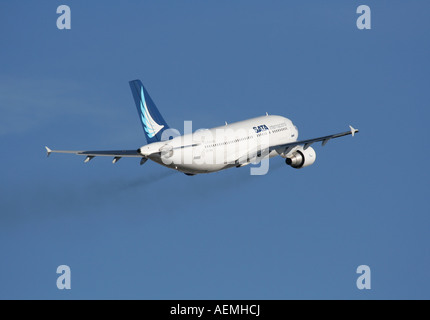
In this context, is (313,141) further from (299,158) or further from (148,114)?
(148,114)

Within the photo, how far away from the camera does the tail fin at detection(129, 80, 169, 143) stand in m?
102

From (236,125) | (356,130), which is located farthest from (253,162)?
(356,130)

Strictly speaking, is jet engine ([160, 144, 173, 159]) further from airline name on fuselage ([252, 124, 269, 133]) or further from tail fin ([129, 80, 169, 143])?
airline name on fuselage ([252, 124, 269, 133])

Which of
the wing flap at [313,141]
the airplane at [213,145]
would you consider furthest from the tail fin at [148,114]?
the wing flap at [313,141]

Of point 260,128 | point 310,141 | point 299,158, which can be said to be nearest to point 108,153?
point 260,128

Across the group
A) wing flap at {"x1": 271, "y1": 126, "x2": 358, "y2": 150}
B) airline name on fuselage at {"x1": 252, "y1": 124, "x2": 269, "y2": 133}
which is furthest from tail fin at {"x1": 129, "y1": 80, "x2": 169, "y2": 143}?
wing flap at {"x1": 271, "y1": 126, "x2": 358, "y2": 150}

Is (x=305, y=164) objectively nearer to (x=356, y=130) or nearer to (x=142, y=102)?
Result: (x=356, y=130)

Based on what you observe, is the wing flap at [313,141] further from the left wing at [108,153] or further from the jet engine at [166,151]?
the left wing at [108,153]

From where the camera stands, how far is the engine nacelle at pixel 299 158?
109 meters

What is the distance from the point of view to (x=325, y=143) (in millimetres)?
101562

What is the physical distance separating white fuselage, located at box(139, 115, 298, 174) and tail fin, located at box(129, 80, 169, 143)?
3.53 metres

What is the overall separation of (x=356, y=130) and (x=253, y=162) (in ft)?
37.5

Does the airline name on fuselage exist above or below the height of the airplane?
above

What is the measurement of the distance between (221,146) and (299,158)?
397 inches
